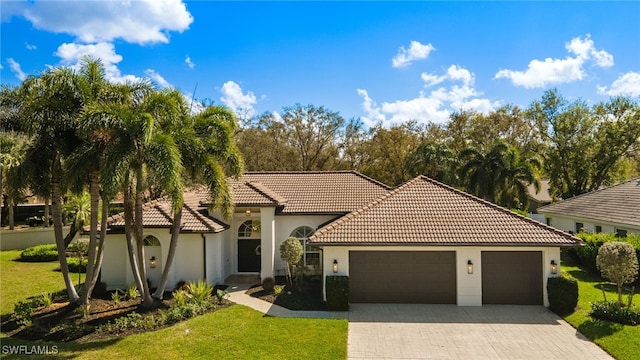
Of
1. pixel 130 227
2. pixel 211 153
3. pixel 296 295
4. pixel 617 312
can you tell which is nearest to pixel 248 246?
pixel 296 295

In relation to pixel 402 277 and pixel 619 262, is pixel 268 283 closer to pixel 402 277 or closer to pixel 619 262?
pixel 402 277

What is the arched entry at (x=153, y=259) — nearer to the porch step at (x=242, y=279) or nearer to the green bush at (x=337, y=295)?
the porch step at (x=242, y=279)

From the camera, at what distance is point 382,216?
48.4 ft

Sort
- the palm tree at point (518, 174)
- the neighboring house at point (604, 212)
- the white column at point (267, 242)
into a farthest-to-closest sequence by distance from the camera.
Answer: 1. the palm tree at point (518, 174)
2. the neighboring house at point (604, 212)
3. the white column at point (267, 242)

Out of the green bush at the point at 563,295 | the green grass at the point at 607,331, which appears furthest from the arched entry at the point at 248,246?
the green grass at the point at 607,331

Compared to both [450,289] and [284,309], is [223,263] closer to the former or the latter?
[284,309]

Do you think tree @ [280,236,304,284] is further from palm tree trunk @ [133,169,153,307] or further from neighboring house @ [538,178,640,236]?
neighboring house @ [538,178,640,236]

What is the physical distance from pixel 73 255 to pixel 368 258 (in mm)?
20629

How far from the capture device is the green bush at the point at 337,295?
42.8ft

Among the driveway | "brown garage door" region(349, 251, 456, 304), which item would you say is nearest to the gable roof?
"brown garage door" region(349, 251, 456, 304)

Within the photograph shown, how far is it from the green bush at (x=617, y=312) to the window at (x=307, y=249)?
1061 cm

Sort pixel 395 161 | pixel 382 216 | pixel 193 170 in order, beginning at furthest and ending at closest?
pixel 395 161
pixel 382 216
pixel 193 170

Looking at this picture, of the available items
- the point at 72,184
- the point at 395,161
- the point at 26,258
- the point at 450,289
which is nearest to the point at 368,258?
the point at 450,289

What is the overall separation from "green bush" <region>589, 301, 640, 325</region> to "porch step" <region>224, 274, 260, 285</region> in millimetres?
12543
